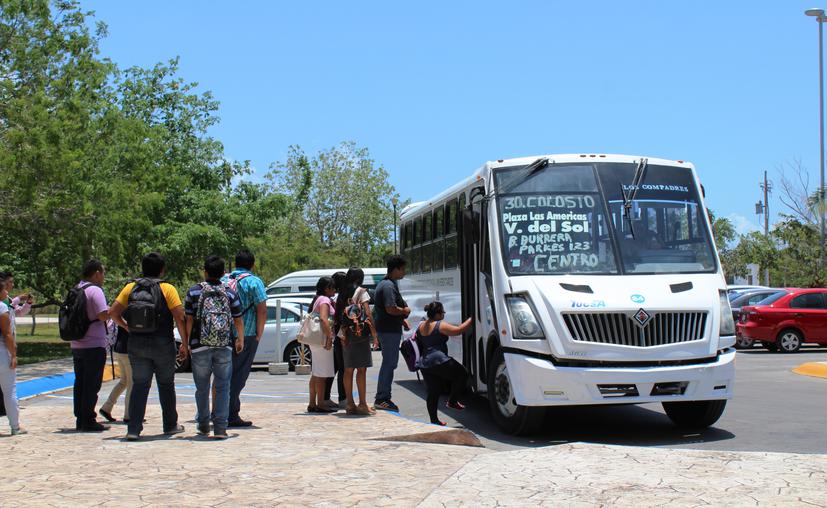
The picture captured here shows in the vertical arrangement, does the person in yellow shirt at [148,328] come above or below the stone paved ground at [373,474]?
above

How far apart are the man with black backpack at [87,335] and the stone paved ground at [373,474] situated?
64 cm

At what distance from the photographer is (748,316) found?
24484mm

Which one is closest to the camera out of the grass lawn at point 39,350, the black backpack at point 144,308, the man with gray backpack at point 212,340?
the black backpack at point 144,308

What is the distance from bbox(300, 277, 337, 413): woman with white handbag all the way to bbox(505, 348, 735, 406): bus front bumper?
2316 mm

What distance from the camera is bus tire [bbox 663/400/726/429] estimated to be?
35.3 ft

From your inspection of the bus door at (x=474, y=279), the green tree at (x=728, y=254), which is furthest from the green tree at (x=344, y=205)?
the bus door at (x=474, y=279)

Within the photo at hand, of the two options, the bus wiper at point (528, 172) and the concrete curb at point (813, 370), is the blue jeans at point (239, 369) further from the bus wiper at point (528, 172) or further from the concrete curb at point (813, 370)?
the concrete curb at point (813, 370)

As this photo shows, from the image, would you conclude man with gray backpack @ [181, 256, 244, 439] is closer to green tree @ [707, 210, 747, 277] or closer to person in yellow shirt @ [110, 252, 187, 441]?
person in yellow shirt @ [110, 252, 187, 441]

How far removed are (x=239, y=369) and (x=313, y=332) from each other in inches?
52.9

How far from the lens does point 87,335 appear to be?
10.1 m

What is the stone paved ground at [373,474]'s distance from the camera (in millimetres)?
6520

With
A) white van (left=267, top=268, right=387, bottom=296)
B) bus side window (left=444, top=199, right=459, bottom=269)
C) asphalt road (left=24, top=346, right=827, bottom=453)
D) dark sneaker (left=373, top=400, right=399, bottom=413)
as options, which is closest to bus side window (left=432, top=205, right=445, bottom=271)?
bus side window (left=444, top=199, right=459, bottom=269)

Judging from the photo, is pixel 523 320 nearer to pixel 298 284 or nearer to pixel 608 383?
pixel 608 383

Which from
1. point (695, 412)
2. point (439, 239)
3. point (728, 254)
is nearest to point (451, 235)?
point (439, 239)
